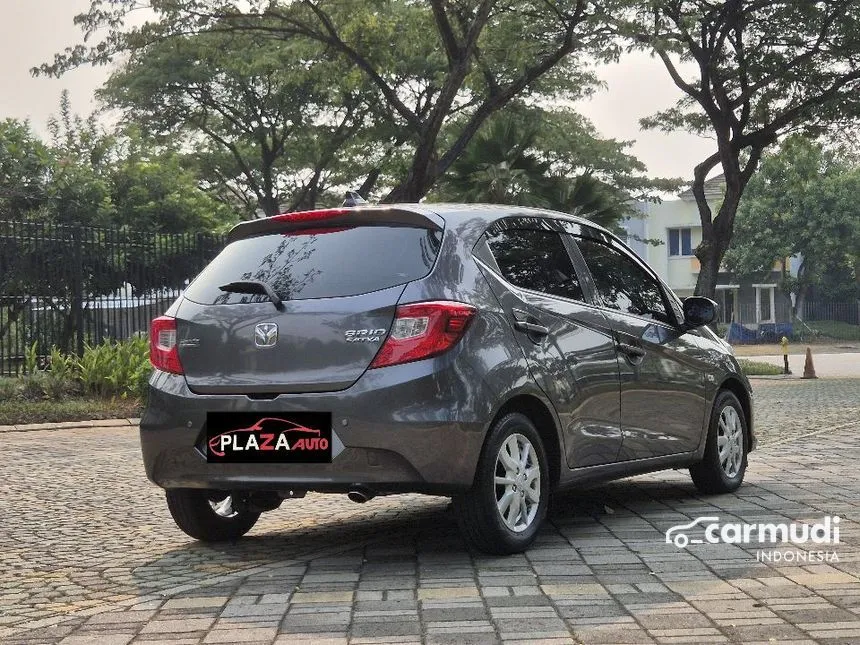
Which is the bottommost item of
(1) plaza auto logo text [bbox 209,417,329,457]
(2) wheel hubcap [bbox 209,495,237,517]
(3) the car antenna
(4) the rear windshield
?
(2) wheel hubcap [bbox 209,495,237,517]

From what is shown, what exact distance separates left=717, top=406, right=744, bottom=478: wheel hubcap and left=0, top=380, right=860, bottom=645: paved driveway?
7.1 inches

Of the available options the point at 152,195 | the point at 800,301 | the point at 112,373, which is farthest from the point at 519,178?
the point at 800,301

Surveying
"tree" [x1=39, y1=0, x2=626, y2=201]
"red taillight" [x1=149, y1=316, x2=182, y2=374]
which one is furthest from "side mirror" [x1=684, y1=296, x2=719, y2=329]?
"tree" [x1=39, y1=0, x2=626, y2=201]

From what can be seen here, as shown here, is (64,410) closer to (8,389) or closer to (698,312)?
(8,389)

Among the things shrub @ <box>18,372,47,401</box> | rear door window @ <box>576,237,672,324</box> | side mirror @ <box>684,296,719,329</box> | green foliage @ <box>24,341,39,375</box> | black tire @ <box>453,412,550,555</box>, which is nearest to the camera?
black tire @ <box>453,412,550,555</box>

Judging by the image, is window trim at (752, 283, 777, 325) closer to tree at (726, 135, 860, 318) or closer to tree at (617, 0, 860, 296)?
tree at (726, 135, 860, 318)

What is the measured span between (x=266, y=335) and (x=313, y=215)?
0.72m

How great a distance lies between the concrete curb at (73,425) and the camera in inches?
564

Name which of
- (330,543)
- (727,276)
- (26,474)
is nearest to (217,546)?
(330,543)

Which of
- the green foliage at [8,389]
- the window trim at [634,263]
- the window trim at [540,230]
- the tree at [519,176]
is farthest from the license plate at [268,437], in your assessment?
the tree at [519,176]

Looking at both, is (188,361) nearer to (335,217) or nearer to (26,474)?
(335,217)

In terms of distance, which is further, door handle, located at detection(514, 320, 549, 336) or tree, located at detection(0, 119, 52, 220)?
tree, located at detection(0, 119, 52, 220)

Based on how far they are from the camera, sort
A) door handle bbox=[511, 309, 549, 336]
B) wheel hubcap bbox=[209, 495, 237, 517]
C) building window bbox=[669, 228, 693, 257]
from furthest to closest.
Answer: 1. building window bbox=[669, 228, 693, 257]
2. wheel hubcap bbox=[209, 495, 237, 517]
3. door handle bbox=[511, 309, 549, 336]

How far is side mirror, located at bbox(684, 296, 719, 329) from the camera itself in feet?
25.2
